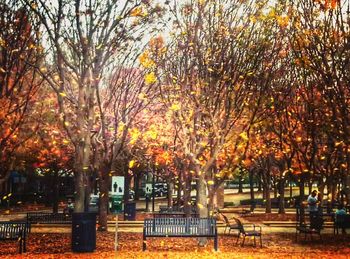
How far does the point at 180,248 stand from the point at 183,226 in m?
0.77

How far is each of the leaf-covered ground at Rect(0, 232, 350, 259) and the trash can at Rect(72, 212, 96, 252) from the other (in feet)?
0.90

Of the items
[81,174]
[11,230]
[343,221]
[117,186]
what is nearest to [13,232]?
[11,230]

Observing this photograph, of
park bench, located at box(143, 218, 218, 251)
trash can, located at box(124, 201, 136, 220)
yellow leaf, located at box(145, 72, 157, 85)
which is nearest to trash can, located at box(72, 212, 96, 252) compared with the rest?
park bench, located at box(143, 218, 218, 251)

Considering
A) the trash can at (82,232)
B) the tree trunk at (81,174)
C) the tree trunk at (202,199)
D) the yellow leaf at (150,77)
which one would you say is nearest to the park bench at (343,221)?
the tree trunk at (202,199)

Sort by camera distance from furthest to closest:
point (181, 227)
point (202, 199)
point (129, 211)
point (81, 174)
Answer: point (129, 211) → point (202, 199) → point (181, 227) → point (81, 174)

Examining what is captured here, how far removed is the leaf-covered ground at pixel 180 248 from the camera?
42.5ft

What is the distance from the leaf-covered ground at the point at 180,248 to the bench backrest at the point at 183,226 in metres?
0.53

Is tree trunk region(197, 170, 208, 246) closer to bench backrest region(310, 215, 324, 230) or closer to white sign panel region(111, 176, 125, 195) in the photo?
white sign panel region(111, 176, 125, 195)

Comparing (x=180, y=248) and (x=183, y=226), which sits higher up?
(x=183, y=226)

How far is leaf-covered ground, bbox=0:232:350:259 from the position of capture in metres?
13.0

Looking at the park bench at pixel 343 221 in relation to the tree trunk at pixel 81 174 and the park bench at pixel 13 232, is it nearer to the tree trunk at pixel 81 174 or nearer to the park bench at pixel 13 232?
the tree trunk at pixel 81 174

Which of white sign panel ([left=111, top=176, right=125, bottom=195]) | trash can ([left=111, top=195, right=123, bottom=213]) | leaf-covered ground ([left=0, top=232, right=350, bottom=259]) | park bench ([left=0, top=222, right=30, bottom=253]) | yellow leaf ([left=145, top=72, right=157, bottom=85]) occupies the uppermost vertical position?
yellow leaf ([left=145, top=72, right=157, bottom=85])

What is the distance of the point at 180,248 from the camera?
1480 centimetres

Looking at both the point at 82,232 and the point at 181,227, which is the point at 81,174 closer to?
the point at 82,232
